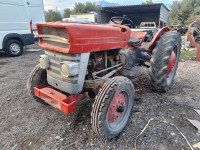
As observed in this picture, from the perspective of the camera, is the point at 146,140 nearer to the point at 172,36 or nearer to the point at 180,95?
the point at 180,95

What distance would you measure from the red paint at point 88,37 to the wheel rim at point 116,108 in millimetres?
745

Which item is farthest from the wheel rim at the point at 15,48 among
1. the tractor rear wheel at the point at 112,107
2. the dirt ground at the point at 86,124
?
the tractor rear wheel at the point at 112,107

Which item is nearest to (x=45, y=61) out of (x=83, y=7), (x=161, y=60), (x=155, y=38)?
(x=161, y=60)

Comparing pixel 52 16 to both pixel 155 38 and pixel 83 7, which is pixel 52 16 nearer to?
pixel 83 7

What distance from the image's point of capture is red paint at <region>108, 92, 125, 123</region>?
2.15m

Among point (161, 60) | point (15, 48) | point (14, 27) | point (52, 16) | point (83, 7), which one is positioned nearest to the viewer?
point (161, 60)

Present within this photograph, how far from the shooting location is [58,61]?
2154 mm

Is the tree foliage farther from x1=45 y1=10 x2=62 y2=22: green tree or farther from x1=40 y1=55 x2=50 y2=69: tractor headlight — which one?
x1=40 y1=55 x2=50 y2=69: tractor headlight

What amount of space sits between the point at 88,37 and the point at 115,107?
1.02 meters

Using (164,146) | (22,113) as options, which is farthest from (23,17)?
(164,146)

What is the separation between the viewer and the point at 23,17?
24.5 feet

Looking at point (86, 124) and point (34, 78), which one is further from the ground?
→ point (34, 78)

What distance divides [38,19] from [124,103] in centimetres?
854

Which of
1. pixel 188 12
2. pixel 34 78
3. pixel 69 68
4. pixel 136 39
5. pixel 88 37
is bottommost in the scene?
pixel 34 78
